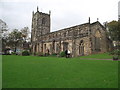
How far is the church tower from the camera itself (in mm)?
68500

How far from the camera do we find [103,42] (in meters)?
43.2

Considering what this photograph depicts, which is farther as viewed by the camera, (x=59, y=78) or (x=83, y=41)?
(x=83, y=41)

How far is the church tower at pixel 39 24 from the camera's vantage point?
225ft

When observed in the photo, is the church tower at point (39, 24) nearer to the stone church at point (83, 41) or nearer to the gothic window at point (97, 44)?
the stone church at point (83, 41)

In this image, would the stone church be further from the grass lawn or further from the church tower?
the grass lawn

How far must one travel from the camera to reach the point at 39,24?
68.6 metres

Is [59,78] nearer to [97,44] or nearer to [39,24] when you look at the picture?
[97,44]

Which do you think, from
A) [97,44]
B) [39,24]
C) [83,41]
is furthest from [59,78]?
[39,24]

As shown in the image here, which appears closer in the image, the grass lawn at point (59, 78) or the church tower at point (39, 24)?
the grass lawn at point (59, 78)

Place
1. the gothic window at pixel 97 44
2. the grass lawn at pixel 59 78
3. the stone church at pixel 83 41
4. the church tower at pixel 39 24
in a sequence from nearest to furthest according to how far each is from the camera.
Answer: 1. the grass lawn at pixel 59 78
2. the stone church at pixel 83 41
3. the gothic window at pixel 97 44
4. the church tower at pixel 39 24

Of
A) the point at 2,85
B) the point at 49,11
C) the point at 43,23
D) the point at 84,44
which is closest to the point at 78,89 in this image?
the point at 2,85

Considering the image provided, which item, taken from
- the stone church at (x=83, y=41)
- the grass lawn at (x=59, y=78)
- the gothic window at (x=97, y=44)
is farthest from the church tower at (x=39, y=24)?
the grass lawn at (x=59, y=78)

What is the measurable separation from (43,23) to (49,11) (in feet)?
27.4

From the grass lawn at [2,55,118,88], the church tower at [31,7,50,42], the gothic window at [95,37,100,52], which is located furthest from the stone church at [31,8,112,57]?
the grass lawn at [2,55,118,88]
